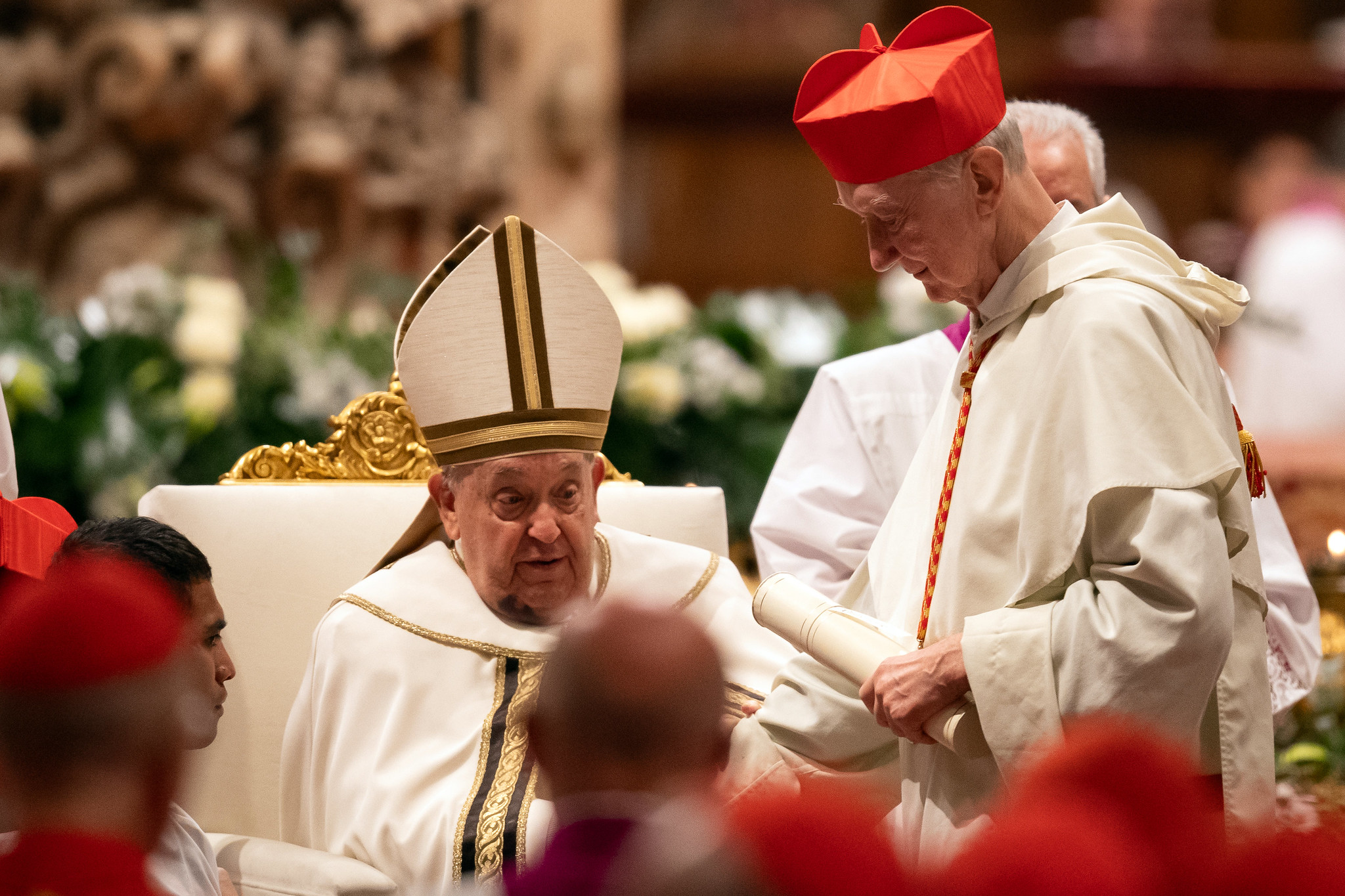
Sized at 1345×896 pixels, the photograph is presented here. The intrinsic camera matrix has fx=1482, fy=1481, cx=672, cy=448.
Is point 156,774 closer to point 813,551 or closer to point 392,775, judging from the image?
point 392,775

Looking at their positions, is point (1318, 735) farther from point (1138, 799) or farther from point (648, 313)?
point (1138, 799)

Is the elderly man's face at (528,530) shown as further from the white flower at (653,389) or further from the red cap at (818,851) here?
the red cap at (818,851)

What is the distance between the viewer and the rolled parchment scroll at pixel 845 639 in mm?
2096

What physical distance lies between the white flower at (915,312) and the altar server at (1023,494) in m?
2.98

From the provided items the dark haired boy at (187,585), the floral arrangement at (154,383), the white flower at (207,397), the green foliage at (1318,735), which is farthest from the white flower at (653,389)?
the dark haired boy at (187,585)

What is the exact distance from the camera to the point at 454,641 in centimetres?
304

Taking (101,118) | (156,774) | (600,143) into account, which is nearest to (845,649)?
(156,774)

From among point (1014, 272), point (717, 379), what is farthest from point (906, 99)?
point (717, 379)

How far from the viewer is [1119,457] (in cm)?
204

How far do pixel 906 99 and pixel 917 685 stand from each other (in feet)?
2.81

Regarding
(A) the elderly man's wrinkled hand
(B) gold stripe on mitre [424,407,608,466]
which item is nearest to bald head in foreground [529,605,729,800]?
(A) the elderly man's wrinkled hand

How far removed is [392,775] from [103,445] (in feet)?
6.82

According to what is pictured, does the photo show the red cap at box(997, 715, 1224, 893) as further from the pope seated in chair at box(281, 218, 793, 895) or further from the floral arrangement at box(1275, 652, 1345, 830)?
the floral arrangement at box(1275, 652, 1345, 830)

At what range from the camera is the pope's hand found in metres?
2.08
